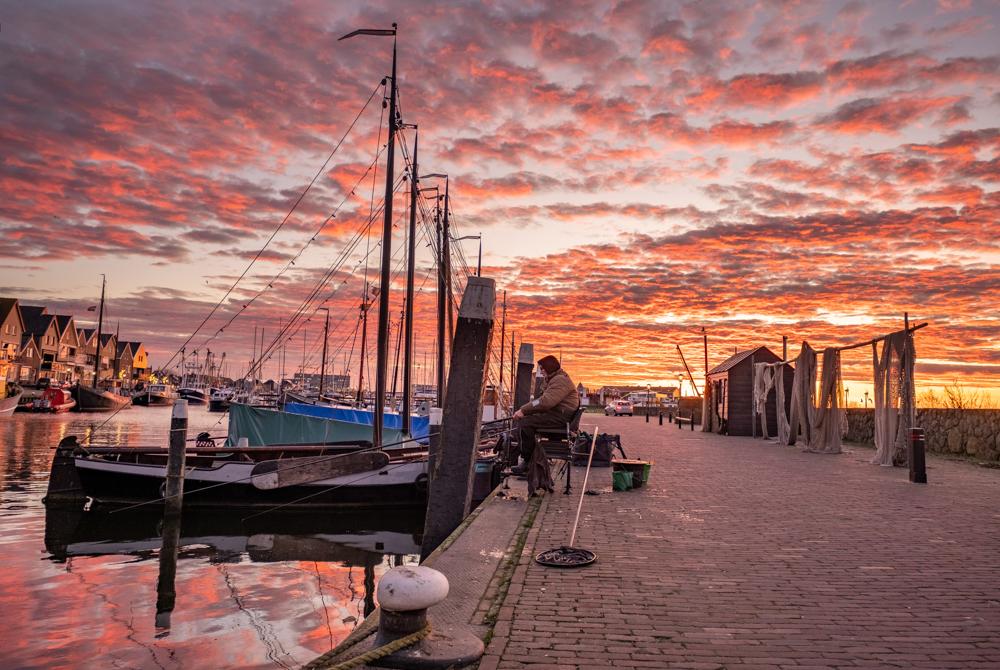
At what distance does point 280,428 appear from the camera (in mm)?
27156

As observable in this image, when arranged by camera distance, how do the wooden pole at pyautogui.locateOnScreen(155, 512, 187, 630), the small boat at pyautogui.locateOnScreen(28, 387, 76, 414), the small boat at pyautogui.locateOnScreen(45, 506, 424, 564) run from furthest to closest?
the small boat at pyautogui.locateOnScreen(28, 387, 76, 414) < the small boat at pyautogui.locateOnScreen(45, 506, 424, 564) < the wooden pole at pyautogui.locateOnScreen(155, 512, 187, 630)

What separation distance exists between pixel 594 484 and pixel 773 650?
850 centimetres

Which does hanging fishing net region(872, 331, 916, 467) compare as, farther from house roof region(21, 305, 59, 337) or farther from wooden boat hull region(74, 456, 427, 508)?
house roof region(21, 305, 59, 337)

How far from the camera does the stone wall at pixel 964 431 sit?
20.5 metres

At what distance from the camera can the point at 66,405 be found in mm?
68625

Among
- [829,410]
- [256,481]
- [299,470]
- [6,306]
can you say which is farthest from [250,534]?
[6,306]

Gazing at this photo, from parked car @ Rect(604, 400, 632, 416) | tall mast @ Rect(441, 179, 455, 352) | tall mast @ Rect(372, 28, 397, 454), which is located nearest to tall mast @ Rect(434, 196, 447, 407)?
tall mast @ Rect(441, 179, 455, 352)

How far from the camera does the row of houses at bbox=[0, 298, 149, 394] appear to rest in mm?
76812

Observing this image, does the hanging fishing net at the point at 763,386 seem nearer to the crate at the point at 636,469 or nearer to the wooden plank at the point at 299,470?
the crate at the point at 636,469

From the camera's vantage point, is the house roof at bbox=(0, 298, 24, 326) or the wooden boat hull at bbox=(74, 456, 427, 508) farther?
the house roof at bbox=(0, 298, 24, 326)

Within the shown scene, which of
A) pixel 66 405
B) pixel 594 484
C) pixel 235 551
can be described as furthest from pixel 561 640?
pixel 66 405

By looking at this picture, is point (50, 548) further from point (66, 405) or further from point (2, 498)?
point (66, 405)

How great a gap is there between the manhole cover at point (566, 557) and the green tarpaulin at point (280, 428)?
21.2m

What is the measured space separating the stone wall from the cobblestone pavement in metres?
11.9
